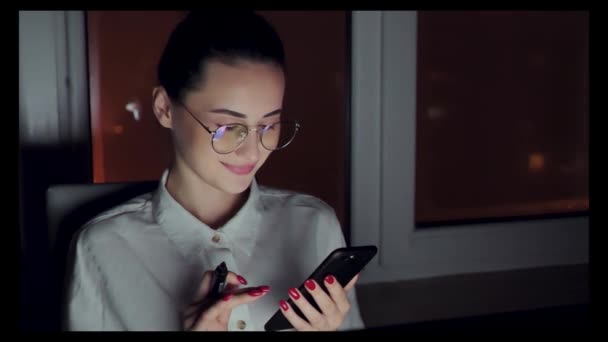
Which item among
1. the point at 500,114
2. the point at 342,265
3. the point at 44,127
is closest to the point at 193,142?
the point at 342,265

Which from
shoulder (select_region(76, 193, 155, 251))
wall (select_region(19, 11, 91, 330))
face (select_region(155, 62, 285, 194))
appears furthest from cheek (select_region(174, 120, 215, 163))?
wall (select_region(19, 11, 91, 330))

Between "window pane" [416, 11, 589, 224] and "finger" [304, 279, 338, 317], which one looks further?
"window pane" [416, 11, 589, 224]

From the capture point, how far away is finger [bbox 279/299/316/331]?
72 centimetres

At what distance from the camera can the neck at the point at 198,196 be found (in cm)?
85

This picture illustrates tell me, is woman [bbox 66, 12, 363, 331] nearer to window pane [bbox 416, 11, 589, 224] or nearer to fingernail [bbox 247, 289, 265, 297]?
fingernail [bbox 247, 289, 265, 297]

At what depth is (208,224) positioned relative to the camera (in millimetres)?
879

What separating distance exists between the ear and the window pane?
0.70 meters

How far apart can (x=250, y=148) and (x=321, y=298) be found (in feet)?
0.79

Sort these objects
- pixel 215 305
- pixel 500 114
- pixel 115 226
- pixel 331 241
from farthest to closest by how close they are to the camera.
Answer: pixel 500 114, pixel 331 241, pixel 115 226, pixel 215 305

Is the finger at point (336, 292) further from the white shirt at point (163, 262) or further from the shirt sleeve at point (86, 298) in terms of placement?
the shirt sleeve at point (86, 298)

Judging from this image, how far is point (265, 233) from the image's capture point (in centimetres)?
91

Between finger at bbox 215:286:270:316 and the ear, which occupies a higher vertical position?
the ear

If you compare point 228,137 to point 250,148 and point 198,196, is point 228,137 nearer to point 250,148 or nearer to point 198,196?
point 250,148

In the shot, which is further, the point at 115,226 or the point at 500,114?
the point at 500,114
